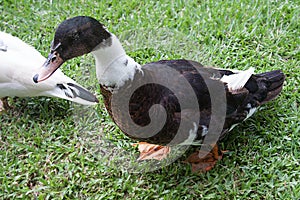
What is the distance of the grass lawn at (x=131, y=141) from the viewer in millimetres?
2975

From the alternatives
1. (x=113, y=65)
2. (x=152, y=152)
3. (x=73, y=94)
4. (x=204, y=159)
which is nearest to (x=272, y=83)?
(x=204, y=159)

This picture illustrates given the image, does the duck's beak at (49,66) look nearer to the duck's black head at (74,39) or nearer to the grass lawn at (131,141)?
the duck's black head at (74,39)

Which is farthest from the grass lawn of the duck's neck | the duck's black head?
→ the duck's black head

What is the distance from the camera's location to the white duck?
320 centimetres

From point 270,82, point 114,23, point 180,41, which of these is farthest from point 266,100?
point 114,23

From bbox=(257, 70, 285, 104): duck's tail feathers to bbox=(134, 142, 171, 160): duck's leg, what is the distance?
2.85 feet

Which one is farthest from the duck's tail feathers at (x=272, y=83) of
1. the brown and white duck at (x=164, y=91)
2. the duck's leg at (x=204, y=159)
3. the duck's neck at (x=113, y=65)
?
the duck's neck at (x=113, y=65)

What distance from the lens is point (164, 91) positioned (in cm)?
266

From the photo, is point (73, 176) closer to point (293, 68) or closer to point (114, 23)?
point (114, 23)

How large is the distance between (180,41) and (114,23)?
0.75 meters

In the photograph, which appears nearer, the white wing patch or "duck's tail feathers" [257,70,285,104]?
the white wing patch

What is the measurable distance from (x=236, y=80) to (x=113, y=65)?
A: 3.27ft

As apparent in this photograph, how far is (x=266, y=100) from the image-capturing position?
10.2 feet

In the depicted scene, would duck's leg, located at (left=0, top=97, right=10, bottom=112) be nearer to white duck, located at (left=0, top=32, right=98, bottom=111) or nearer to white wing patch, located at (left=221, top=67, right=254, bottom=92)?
white duck, located at (left=0, top=32, right=98, bottom=111)
